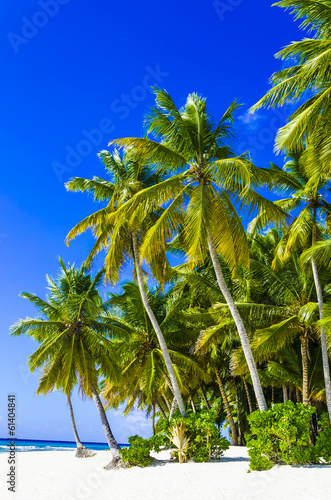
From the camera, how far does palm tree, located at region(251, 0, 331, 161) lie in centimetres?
1036

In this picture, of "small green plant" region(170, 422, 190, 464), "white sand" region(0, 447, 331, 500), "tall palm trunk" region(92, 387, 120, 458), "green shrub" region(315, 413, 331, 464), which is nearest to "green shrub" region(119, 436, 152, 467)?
"white sand" region(0, 447, 331, 500)

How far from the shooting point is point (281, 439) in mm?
10625

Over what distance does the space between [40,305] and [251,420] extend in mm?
11160

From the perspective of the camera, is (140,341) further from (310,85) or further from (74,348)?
(310,85)

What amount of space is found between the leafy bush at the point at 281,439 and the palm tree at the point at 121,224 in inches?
185

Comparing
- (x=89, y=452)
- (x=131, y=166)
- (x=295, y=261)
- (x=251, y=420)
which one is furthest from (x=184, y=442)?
(x=89, y=452)

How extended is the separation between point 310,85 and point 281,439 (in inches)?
349

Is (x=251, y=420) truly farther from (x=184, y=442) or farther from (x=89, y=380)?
(x=89, y=380)

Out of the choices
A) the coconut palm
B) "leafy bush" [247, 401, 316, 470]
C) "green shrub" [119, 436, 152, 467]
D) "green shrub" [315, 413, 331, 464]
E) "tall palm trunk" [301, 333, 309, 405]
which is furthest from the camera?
the coconut palm

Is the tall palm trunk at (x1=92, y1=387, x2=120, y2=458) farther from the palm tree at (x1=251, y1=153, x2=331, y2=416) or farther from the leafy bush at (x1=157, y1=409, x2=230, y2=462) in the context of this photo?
the palm tree at (x1=251, y1=153, x2=331, y2=416)

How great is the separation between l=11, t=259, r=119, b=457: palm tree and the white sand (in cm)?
314

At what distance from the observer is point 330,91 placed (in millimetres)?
10266

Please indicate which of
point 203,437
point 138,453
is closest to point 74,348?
point 138,453

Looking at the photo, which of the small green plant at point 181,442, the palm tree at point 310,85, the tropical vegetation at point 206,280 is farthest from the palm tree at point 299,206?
the small green plant at point 181,442
